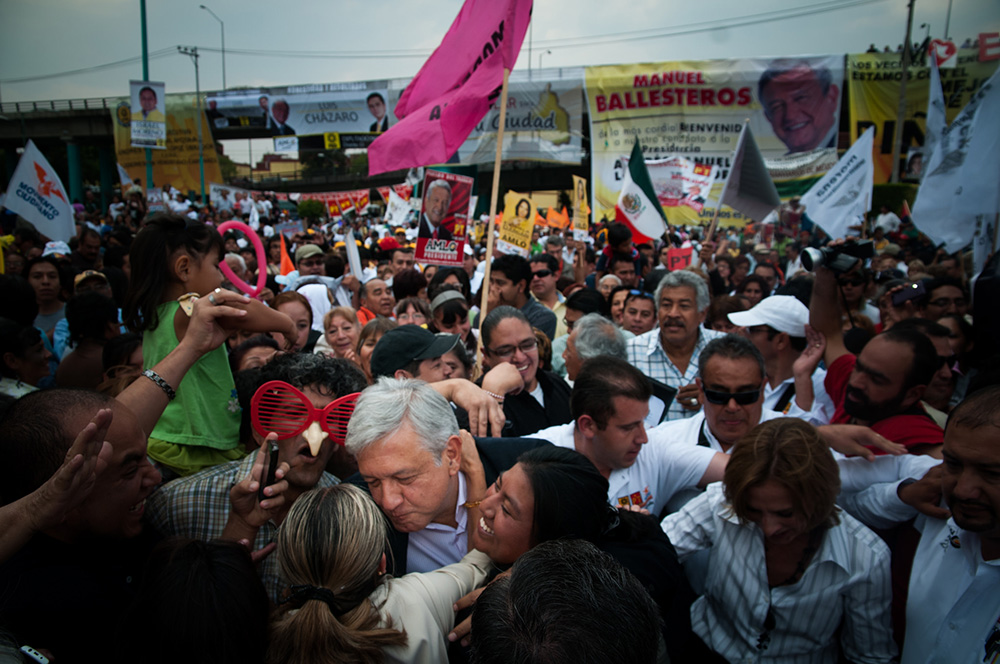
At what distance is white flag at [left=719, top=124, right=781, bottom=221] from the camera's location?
739 centimetres

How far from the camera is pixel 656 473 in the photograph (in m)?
2.83

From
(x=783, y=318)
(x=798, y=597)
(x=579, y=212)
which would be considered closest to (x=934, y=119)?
(x=783, y=318)

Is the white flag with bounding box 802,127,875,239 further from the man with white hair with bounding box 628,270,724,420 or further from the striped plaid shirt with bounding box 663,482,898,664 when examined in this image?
the striped plaid shirt with bounding box 663,482,898,664

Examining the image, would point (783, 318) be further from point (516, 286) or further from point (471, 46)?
point (471, 46)

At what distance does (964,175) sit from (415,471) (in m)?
5.27


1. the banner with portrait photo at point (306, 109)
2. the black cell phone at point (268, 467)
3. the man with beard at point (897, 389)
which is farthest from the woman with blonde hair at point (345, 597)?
the banner with portrait photo at point (306, 109)

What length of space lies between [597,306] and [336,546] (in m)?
4.57

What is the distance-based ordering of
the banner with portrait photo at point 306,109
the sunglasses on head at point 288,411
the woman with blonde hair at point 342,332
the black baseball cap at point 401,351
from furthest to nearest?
the banner with portrait photo at point 306,109, the woman with blonde hair at point 342,332, the black baseball cap at point 401,351, the sunglasses on head at point 288,411

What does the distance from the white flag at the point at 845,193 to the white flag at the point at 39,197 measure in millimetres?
9677

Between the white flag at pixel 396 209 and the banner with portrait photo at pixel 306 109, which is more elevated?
the banner with portrait photo at pixel 306 109

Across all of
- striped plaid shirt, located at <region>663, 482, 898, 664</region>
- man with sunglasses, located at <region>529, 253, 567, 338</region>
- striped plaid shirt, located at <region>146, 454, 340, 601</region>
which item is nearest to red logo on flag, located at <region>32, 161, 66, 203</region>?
man with sunglasses, located at <region>529, 253, 567, 338</region>

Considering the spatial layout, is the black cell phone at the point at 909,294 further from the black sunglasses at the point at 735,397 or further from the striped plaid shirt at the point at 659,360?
the black sunglasses at the point at 735,397

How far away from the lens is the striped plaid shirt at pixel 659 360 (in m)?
4.40

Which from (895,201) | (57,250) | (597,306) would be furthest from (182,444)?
(895,201)
